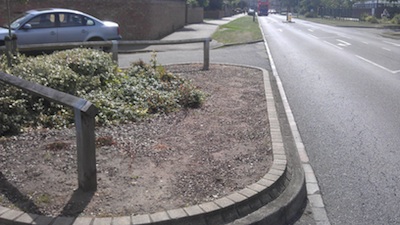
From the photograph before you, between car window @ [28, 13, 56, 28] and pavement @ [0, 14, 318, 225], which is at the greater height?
car window @ [28, 13, 56, 28]

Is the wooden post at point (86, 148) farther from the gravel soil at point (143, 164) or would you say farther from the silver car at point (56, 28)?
the silver car at point (56, 28)

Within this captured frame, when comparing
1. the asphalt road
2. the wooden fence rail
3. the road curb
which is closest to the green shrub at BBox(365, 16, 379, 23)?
the asphalt road

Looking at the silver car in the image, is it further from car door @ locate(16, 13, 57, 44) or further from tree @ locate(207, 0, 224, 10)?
tree @ locate(207, 0, 224, 10)

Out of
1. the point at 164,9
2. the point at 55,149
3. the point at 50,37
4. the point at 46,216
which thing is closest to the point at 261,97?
the point at 55,149

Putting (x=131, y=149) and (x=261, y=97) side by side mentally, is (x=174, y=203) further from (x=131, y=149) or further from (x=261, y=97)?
(x=261, y=97)

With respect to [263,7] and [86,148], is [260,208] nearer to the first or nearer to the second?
[86,148]

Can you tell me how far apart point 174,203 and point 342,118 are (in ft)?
15.5

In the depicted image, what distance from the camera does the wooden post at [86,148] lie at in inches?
152

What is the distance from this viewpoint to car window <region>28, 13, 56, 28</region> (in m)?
14.0

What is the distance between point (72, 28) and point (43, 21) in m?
0.89

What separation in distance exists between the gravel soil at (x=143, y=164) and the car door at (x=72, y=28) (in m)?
8.42

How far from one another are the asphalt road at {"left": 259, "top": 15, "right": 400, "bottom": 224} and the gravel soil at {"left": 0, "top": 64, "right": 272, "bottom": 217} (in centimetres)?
79

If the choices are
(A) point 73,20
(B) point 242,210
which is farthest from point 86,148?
(A) point 73,20

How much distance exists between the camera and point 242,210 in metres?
3.98
